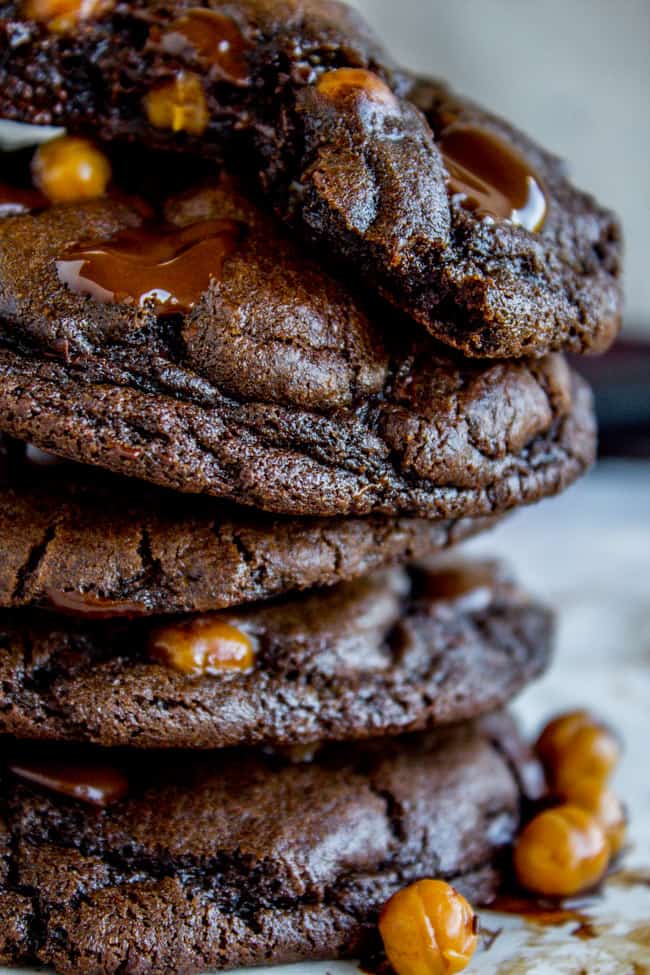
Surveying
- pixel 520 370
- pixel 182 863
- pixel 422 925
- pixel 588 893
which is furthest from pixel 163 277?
pixel 588 893

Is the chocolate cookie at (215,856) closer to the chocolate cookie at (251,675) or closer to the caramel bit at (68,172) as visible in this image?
the chocolate cookie at (251,675)

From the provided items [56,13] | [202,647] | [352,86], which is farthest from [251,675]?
[56,13]

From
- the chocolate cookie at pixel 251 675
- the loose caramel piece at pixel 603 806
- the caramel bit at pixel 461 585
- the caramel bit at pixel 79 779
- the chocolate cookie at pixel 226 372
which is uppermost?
the chocolate cookie at pixel 226 372

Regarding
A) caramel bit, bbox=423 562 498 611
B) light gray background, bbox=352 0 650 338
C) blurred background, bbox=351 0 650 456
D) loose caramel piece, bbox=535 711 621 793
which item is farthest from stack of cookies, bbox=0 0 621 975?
light gray background, bbox=352 0 650 338

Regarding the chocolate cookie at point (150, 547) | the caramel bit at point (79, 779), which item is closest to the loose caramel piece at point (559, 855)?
the chocolate cookie at point (150, 547)

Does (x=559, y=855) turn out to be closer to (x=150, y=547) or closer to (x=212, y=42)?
(x=150, y=547)

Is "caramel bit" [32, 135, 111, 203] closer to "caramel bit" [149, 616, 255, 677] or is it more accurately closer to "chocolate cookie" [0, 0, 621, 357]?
"chocolate cookie" [0, 0, 621, 357]
